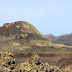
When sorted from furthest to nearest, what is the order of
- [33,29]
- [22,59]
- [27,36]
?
[33,29]
[27,36]
[22,59]

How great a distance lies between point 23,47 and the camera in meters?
16.9

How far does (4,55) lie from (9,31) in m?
10.4

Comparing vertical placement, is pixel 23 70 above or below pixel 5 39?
below

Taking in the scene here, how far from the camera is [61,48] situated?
1689cm

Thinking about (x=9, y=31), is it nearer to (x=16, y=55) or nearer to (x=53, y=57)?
(x=16, y=55)

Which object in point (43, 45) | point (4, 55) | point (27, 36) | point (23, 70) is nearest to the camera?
point (23, 70)

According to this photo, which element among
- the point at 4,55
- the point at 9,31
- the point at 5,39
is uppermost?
the point at 9,31

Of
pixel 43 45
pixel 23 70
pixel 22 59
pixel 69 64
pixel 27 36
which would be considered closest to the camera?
pixel 23 70

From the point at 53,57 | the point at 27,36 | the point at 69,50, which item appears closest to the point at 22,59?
the point at 53,57

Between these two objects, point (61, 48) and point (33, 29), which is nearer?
point (61, 48)

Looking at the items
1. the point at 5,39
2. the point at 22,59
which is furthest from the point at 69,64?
the point at 5,39

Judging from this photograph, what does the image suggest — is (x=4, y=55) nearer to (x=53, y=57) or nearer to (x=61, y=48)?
(x=53, y=57)

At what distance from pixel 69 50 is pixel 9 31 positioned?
10.1 metres

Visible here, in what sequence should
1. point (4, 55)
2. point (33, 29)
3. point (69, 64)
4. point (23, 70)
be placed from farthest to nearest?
point (33, 29), point (69, 64), point (4, 55), point (23, 70)
